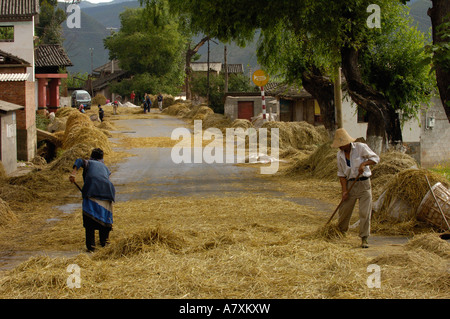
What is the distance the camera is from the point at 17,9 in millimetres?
38938

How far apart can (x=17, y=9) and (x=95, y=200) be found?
3361 centimetres

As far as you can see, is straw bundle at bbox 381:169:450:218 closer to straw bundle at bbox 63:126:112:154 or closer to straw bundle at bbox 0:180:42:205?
straw bundle at bbox 0:180:42:205

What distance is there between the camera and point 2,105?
20.2 m

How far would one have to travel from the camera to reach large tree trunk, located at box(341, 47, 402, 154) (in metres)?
16.9

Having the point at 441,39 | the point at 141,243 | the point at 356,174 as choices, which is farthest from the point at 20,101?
the point at 441,39

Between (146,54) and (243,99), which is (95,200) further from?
(146,54)

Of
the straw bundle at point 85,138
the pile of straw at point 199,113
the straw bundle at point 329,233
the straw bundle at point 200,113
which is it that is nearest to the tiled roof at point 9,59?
the straw bundle at point 85,138

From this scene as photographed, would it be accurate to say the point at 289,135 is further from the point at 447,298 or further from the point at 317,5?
the point at 447,298

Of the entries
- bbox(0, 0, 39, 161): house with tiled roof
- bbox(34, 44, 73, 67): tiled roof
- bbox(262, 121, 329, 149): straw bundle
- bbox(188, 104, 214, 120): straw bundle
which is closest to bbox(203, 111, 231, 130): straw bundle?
bbox(188, 104, 214, 120): straw bundle

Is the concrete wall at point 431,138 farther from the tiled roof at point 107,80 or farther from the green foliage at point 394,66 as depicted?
the tiled roof at point 107,80

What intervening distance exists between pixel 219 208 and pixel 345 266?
18.8ft

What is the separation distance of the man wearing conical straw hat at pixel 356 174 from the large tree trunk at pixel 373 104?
812 centimetres

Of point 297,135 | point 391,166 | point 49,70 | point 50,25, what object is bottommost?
point 391,166

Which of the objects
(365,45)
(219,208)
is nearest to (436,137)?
(365,45)
